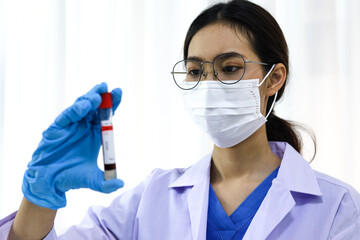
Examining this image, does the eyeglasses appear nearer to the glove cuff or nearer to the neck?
the neck

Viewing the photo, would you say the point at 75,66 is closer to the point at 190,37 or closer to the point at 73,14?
the point at 73,14

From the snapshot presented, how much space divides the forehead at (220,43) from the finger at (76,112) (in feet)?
1.53

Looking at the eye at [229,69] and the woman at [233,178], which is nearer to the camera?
the woman at [233,178]

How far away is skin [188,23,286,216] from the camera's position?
1324 millimetres

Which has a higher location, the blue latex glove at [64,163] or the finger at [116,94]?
the finger at [116,94]

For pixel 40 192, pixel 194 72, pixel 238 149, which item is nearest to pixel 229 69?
pixel 194 72

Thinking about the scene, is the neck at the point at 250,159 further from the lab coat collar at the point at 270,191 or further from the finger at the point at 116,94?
the finger at the point at 116,94

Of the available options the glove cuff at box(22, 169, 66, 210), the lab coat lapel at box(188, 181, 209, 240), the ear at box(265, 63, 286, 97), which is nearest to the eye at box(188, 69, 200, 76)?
the ear at box(265, 63, 286, 97)

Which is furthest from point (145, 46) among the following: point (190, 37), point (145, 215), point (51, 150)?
point (51, 150)

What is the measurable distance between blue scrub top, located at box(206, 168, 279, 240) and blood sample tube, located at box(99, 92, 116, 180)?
43 cm

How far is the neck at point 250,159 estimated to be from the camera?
140cm

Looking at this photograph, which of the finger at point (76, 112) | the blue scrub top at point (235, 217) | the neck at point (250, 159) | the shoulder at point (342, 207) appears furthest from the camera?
the neck at point (250, 159)

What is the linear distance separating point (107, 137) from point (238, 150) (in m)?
0.54

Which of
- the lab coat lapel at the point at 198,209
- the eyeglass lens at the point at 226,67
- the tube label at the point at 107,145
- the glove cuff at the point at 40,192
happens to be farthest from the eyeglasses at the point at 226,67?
the glove cuff at the point at 40,192
